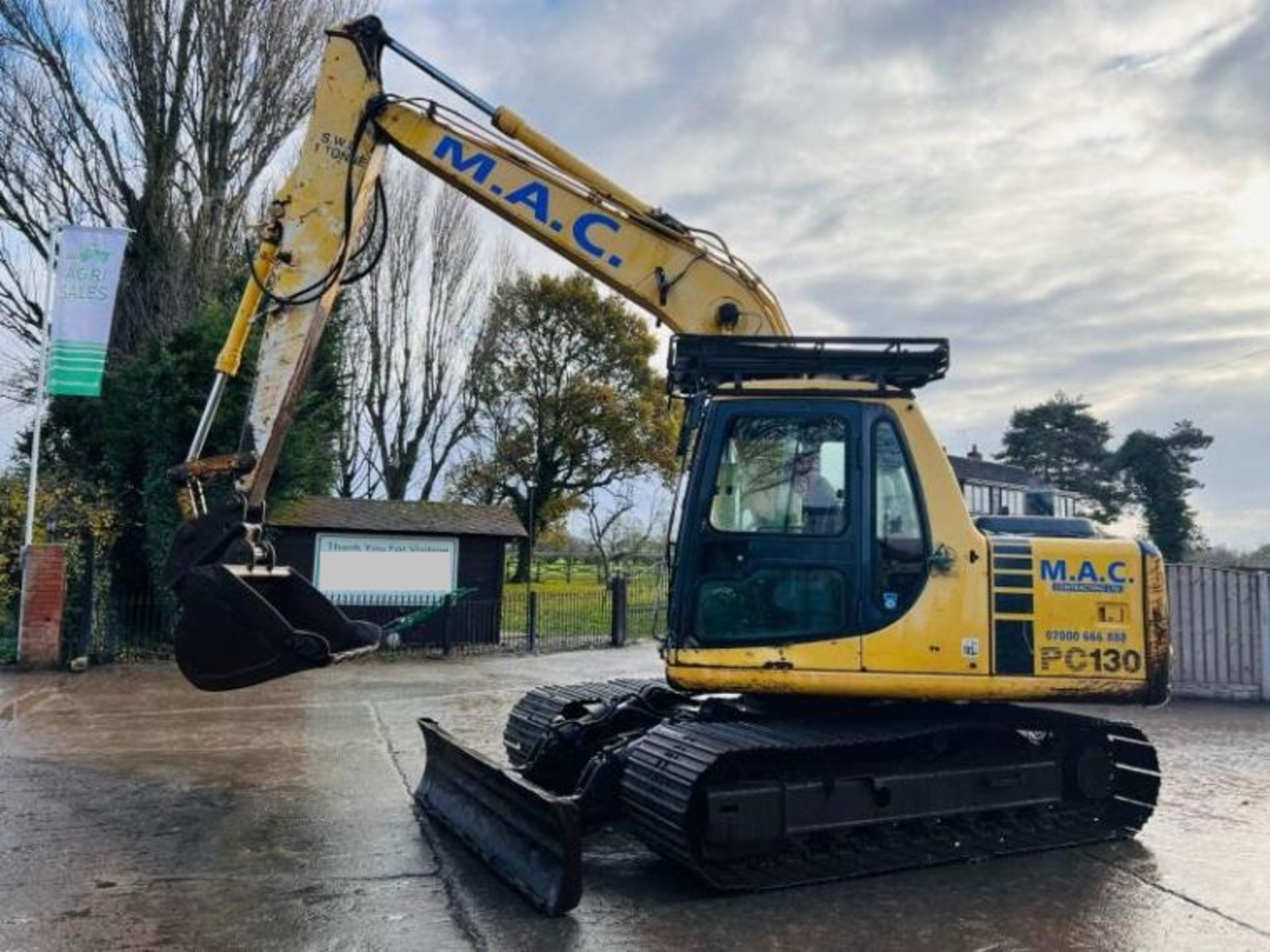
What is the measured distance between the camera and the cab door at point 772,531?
5.09 meters

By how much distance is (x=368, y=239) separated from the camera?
636 cm

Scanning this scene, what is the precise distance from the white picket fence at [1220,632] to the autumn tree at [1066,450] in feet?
49.5

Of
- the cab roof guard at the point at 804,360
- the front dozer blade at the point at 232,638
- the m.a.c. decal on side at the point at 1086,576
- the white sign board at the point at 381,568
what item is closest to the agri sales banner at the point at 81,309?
the white sign board at the point at 381,568

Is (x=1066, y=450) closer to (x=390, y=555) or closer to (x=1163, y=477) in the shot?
(x=1163, y=477)

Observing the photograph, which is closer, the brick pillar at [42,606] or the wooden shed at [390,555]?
the brick pillar at [42,606]

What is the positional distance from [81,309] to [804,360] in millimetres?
11175

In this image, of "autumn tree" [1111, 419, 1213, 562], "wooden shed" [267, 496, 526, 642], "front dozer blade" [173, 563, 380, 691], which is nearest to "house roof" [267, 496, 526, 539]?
"wooden shed" [267, 496, 526, 642]

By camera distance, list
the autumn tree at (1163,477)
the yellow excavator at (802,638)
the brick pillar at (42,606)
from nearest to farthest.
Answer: the yellow excavator at (802,638)
the brick pillar at (42,606)
the autumn tree at (1163,477)

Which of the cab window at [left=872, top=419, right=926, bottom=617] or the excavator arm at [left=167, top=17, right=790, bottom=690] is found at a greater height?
the excavator arm at [left=167, top=17, right=790, bottom=690]

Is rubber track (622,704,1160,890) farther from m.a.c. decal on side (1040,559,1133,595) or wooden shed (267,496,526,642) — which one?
wooden shed (267,496,526,642)

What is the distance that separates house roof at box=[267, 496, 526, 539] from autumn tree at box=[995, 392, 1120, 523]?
1588cm

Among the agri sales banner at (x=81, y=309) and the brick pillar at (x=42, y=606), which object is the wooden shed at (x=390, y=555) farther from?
the agri sales banner at (x=81, y=309)

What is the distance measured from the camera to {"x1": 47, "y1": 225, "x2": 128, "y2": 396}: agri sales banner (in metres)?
12.8

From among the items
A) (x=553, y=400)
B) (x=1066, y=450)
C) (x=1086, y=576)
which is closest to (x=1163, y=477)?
(x=1066, y=450)
